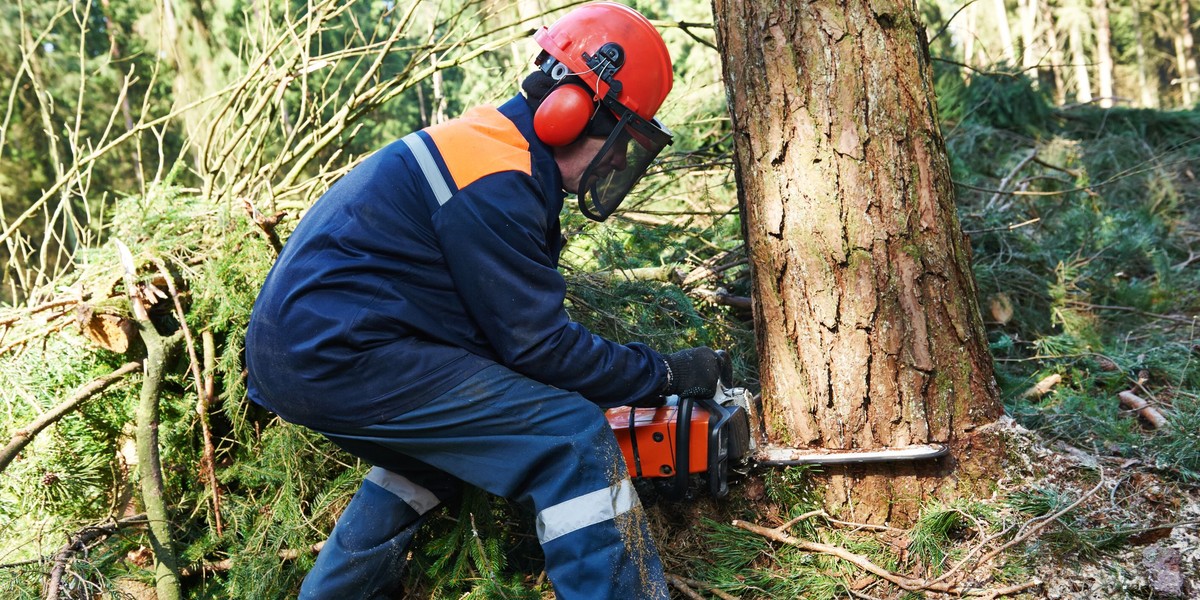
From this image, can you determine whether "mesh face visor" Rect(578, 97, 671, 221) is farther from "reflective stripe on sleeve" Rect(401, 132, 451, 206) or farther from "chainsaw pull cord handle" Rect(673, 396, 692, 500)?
"chainsaw pull cord handle" Rect(673, 396, 692, 500)

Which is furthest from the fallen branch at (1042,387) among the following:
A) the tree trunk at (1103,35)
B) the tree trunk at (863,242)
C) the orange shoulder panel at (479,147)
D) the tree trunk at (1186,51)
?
the tree trunk at (1186,51)

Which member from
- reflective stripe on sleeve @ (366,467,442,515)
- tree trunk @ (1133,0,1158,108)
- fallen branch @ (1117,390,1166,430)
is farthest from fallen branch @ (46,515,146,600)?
tree trunk @ (1133,0,1158,108)

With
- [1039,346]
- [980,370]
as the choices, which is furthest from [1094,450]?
[1039,346]

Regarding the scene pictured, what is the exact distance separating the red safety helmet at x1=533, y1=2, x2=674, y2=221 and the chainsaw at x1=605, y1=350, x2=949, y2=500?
0.67 m

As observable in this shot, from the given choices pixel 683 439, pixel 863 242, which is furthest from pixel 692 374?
pixel 863 242

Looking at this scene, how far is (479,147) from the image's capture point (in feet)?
6.72

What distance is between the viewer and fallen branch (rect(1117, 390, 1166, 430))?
301cm

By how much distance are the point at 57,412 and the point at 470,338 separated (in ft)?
5.71

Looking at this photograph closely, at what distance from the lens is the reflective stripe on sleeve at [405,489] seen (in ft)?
8.13

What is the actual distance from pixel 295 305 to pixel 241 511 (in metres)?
1.27

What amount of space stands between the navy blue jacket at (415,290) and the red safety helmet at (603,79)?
0.17 meters

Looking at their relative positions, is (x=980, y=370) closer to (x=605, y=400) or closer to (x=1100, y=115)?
(x=605, y=400)

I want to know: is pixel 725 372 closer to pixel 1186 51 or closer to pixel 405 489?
pixel 405 489

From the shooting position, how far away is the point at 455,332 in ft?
6.89
